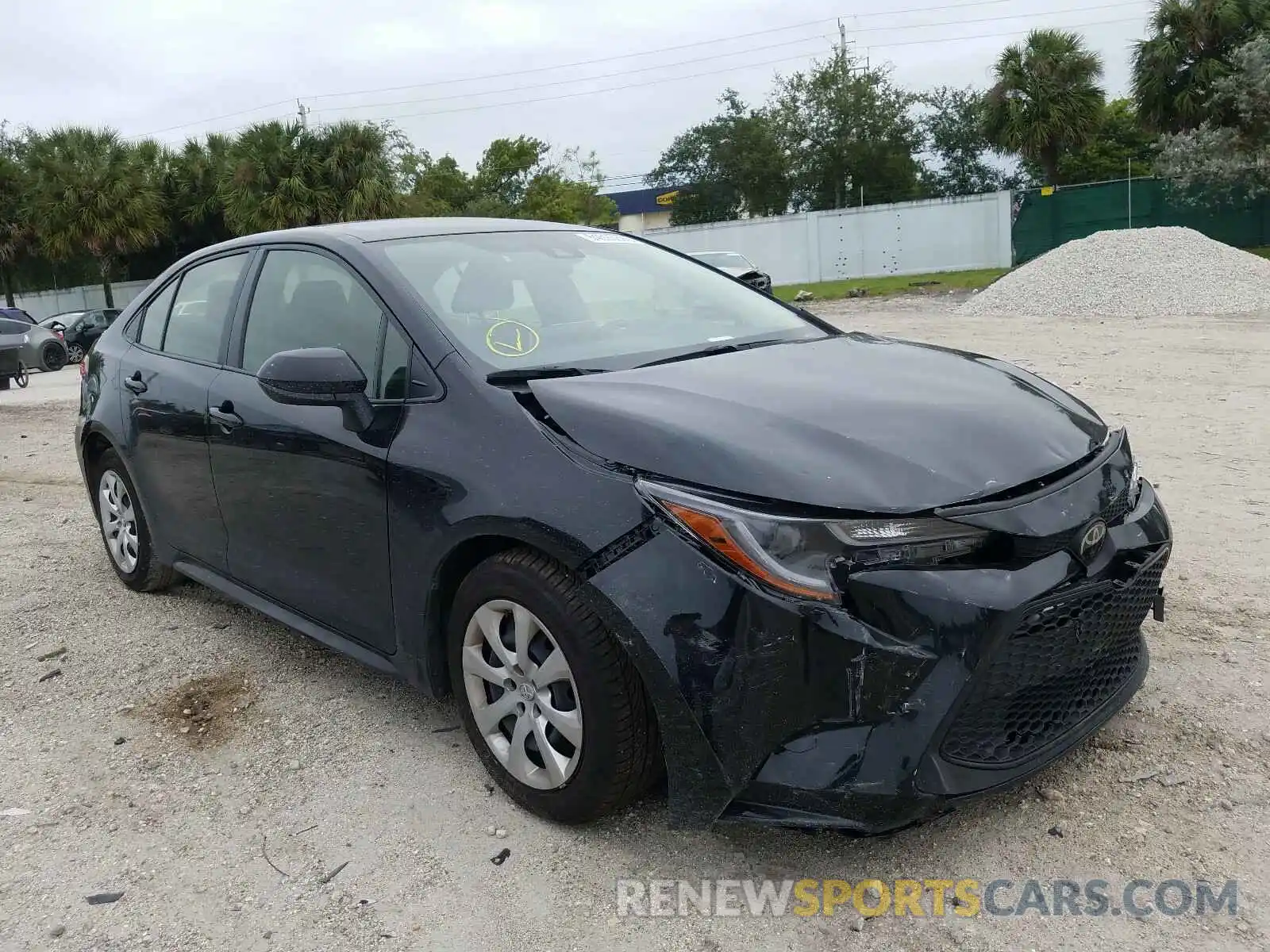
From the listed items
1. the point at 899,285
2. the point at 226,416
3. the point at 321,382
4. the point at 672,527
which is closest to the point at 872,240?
the point at 899,285

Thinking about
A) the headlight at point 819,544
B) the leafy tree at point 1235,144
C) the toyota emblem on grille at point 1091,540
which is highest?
the leafy tree at point 1235,144

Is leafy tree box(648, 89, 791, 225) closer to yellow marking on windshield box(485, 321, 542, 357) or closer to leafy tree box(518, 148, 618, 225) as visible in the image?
leafy tree box(518, 148, 618, 225)

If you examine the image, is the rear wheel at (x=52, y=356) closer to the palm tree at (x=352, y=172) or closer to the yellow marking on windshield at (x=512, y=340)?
the palm tree at (x=352, y=172)

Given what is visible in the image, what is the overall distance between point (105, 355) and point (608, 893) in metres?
3.61

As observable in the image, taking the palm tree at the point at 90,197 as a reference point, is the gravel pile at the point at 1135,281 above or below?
below

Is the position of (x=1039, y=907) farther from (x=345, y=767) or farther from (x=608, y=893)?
(x=345, y=767)

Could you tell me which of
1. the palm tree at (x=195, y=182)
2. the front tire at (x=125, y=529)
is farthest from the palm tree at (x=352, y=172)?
the front tire at (x=125, y=529)

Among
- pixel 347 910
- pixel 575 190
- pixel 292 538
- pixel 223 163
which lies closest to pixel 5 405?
pixel 292 538

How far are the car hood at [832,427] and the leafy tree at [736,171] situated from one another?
49351 mm

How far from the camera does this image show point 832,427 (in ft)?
8.09

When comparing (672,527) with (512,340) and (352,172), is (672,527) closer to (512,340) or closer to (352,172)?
(512,340)

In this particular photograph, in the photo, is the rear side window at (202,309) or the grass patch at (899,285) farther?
the grass patch at (899,285)

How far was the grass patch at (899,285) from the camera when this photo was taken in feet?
88.9

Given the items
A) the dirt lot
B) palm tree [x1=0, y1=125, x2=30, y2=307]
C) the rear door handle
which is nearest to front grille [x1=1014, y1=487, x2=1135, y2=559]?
the dirt lot
